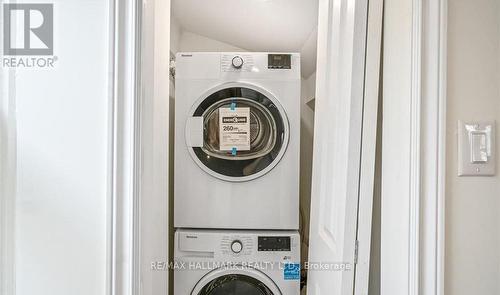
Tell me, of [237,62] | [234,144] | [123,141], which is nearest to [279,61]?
[237,62]

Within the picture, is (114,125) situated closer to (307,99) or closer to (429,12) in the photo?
(429,12)

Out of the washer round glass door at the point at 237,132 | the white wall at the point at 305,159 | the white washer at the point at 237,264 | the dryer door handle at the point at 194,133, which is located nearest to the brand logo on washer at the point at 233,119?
the washer round glass door at the point at 237,132

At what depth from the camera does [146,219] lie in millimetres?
745

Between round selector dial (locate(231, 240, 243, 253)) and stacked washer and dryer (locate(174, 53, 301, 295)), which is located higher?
stacked washer and dryer (locate(174, 53, 301, 295))

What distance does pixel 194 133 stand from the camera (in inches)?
60.2

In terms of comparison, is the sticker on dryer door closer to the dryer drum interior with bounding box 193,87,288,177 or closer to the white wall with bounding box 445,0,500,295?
the dryer drum interior with bounding box 193,87,288,177

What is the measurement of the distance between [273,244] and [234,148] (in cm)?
54

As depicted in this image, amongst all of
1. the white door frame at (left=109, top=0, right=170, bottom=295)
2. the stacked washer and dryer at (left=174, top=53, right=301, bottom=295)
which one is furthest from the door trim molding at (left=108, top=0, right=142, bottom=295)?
the stacked washer and dryer at (left=174, top=53, right=301, bottom=295)

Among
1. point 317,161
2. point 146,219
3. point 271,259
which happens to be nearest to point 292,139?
point 317,161

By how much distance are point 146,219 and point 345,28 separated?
875mm

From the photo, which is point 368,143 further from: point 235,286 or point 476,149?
point 235,286

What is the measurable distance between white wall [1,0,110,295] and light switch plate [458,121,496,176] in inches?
32.2

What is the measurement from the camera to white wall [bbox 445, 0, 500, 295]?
0.67 meters

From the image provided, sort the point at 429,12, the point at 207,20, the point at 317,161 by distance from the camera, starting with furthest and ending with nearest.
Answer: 1. the point at 207,20
2. the point at 317,161
3. the point at 429,12
